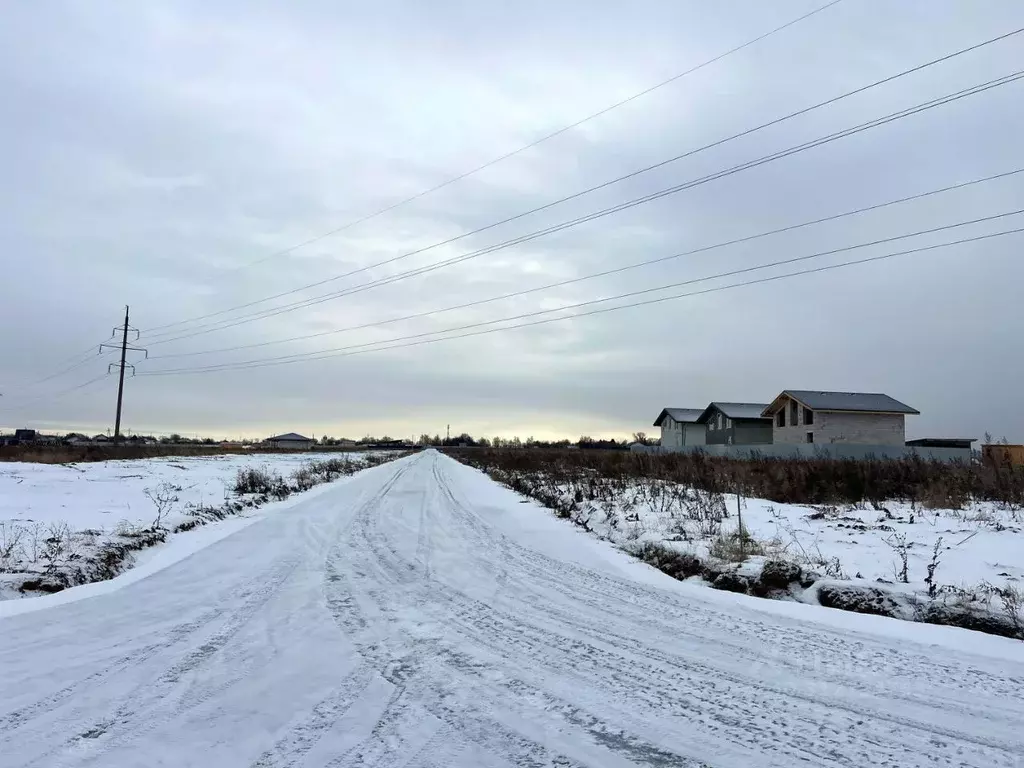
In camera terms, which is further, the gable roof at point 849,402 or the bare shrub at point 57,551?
the gable roof at point 849,402

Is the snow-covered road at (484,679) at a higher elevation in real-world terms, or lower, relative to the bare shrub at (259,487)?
lower

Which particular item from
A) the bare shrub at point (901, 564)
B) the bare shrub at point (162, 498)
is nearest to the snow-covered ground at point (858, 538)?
the bare shrub at point (901, 564)

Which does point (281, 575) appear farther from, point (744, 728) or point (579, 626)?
point (744, 728)

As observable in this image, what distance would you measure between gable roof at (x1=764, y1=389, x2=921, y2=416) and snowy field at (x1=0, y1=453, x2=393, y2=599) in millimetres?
36995

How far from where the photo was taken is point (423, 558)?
1005 centimetres

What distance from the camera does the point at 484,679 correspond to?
4.86m

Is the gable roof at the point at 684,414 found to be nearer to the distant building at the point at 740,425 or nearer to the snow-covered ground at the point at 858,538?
the distant building at the point at 740,425

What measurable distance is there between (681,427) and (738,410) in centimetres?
1036

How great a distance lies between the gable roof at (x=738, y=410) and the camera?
187ft

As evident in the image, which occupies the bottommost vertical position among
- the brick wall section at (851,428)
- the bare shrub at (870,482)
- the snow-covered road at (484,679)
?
the snow-covered road at (484,679)

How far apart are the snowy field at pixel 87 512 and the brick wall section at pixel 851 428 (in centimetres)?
3657

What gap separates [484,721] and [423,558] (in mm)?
6096

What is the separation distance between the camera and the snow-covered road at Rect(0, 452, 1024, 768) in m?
3.75

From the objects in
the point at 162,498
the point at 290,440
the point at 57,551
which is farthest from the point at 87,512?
the point at 290,440
